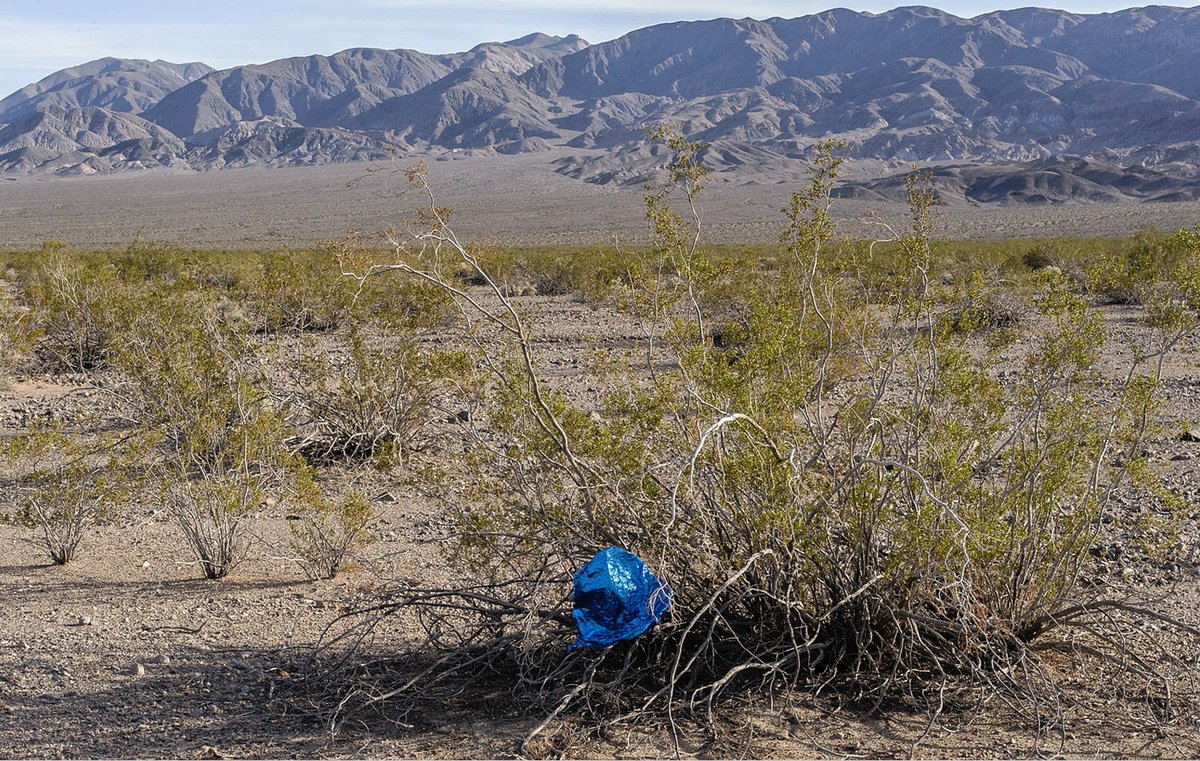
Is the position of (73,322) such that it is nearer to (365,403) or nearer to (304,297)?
(304,297)

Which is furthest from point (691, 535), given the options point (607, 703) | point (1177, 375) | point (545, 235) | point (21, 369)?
point (545, 235)

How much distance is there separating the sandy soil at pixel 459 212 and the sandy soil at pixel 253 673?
28790mm

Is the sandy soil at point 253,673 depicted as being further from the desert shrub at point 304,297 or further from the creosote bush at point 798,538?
the desert shrub at point 304,297

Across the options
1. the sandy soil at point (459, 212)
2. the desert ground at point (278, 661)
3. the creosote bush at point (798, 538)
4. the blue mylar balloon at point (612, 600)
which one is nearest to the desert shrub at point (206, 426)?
the desert ground at point (278, 661)

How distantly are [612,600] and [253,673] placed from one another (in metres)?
2.02

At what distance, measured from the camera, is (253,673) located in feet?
17.8

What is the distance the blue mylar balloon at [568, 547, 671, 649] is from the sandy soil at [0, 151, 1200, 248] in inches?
1214

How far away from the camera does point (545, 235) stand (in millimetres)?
58688

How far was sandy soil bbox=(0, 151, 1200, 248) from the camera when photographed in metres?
57.5

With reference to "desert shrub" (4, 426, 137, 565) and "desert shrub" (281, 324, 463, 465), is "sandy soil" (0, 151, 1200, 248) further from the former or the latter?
"desert shrub" (4, 426, 137, 565)

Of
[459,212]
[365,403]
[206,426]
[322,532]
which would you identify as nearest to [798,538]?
[322,532]

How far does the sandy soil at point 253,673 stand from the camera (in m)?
4.58

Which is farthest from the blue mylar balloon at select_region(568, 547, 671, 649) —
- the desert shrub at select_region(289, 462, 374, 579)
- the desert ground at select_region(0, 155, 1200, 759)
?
the desert shrub at select_region(289, 462, 374, 579)

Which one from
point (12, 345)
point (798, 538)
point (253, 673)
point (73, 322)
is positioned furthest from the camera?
point (73, 322)
